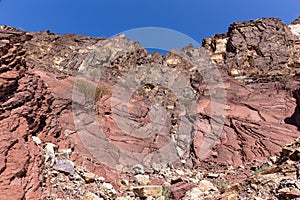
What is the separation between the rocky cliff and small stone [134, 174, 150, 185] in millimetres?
32

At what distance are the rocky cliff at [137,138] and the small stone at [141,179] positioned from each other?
0.10 feet

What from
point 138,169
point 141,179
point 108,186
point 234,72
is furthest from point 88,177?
point 234,72

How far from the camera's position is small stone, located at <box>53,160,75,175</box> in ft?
21.9

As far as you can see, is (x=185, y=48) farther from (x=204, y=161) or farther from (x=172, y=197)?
(x=172, y=197)

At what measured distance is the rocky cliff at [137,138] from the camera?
597 cm

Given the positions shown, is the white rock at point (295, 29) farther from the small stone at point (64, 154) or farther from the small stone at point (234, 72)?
the small stone at point (64, 154)

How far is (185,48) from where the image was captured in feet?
105

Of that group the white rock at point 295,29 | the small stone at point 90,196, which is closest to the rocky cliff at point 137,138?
the small stone at point 90,196

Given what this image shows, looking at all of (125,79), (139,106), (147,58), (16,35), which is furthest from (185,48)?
(16,35)

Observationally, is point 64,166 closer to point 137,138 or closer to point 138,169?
point 138,169

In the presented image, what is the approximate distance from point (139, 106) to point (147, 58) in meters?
18.2

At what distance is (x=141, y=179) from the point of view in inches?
340

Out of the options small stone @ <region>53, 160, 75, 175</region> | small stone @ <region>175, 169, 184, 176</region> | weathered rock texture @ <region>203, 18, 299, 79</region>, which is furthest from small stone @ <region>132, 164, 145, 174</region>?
weathered rock texture @ <region>203, 18, 299, 79</region>

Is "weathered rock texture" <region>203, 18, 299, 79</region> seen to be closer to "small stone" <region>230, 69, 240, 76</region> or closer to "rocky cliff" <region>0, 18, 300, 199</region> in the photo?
"small stone" <region>230, 69, 240, 76</region>
